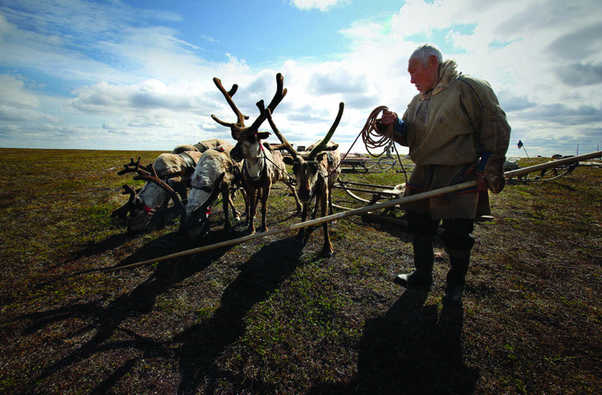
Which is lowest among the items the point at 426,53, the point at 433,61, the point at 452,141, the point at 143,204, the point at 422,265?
the point at 422,265

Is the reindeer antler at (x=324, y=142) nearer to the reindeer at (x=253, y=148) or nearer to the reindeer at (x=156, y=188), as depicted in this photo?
the reindeer at (x=253, y=148)

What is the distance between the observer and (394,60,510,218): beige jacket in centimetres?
277

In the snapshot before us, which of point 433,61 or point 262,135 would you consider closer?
point 433,61

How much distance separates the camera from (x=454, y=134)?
9.66 feet

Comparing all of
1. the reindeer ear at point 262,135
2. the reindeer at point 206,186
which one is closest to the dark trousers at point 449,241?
the reindeer ear at point 262,135

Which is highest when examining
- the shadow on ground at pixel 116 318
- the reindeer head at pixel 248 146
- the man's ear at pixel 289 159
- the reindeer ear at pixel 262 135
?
the reindeer ear at pixel 262 135

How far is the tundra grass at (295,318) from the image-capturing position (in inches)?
99.7

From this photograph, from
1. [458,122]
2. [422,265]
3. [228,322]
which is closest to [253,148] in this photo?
[228,322]

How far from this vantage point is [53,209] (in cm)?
830

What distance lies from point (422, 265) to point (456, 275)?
58 cm

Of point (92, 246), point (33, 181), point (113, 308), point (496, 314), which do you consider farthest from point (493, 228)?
point (33, 181)

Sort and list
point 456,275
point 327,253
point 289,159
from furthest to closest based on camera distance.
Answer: point 327,253, point 289,159, point 456,275

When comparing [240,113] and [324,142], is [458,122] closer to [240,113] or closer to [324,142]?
[324,142]

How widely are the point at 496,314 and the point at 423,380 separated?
6.14ft
